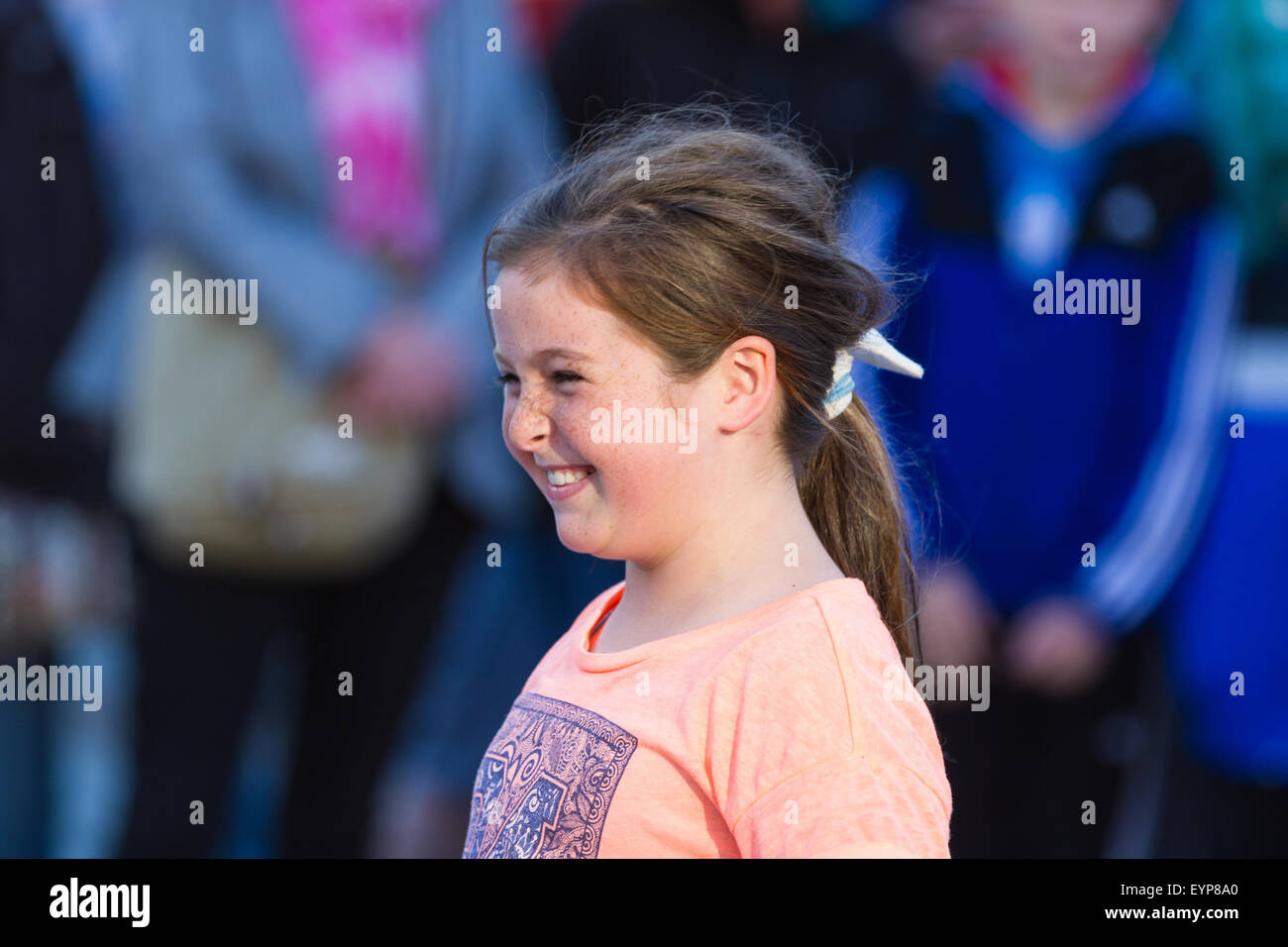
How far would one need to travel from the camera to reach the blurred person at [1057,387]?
316 cm

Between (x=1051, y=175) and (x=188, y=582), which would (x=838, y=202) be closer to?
(x=1051, y=175)

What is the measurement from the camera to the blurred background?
3156 mm

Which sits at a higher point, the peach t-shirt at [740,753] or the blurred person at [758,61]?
the blurred person at [758,61]

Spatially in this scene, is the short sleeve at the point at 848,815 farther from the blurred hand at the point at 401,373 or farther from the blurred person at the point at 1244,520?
the blurred person at the point at 1244,520

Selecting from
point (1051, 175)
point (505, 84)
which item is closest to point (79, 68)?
point (505, 84)

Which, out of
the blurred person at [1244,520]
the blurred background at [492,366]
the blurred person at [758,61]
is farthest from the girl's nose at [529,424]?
the blurred person at [1244,520]

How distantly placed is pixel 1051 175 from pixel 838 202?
1.49 metres

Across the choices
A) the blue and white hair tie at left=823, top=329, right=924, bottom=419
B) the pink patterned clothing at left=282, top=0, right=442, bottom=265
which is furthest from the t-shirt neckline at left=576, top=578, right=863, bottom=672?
the pink patterned clothing at left=282, top=0, right=442, bottom=265

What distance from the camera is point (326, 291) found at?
316 centimetres

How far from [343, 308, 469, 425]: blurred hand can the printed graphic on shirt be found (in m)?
1.62

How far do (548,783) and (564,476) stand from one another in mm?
303

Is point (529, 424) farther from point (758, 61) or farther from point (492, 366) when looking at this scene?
point (758, 61)

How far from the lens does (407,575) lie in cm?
330
